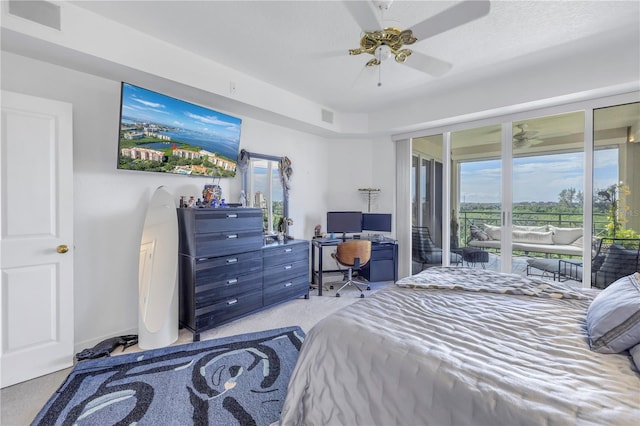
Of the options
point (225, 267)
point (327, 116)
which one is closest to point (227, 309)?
point (225, 267)

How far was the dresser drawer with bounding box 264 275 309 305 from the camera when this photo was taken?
332 centimetres

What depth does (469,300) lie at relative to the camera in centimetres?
182

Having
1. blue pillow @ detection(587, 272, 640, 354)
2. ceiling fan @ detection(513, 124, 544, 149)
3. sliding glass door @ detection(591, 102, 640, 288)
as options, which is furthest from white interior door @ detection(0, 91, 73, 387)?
sliding glass door @ detection(591, 102, 640, 288)

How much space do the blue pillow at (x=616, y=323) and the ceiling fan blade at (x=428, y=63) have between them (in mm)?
1752

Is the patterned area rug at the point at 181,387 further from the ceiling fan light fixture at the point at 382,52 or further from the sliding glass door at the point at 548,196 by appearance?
the sliding glass door at the point at 548,196

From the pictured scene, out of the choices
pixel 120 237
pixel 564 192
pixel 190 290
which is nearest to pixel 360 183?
pixel 564 192

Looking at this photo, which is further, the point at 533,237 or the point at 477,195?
the point at 477,195

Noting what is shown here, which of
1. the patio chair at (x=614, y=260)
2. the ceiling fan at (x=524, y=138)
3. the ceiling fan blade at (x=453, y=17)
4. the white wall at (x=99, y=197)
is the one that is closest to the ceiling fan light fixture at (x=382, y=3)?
the ceiling fan blade at (x=453, y=17)

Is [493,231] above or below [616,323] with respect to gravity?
above

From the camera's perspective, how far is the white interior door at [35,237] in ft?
6.57

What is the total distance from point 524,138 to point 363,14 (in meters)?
3.12

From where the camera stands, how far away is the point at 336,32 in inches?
93.5

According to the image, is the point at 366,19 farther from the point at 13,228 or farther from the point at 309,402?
the point at 13,228

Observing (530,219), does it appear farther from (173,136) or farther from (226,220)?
(173,136)
